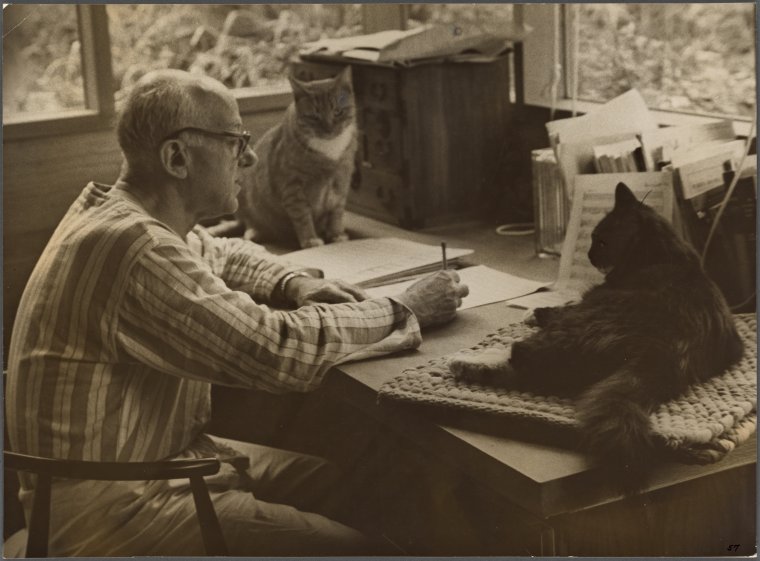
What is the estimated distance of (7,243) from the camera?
170 centimetres

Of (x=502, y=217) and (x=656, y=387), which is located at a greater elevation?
(x=502, y=217)

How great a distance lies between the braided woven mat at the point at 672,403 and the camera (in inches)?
53.0

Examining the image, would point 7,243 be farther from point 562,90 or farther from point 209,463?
point 562,90

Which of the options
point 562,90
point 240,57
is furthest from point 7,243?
point 562,90

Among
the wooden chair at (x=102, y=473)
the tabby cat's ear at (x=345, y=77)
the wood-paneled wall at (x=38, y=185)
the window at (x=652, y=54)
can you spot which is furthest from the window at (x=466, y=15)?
the wooden chair at (x=102, y=473)

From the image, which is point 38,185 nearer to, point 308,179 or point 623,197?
point 308,179

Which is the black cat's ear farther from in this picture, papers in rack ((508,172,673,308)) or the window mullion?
the window mullion

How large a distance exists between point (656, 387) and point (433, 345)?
0.38m

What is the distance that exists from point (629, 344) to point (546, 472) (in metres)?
0.28

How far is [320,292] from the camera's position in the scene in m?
1.76

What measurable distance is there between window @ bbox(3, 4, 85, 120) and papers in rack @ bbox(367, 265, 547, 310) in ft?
2.05

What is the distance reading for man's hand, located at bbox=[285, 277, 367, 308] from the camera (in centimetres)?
174

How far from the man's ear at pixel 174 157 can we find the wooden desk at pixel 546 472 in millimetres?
411

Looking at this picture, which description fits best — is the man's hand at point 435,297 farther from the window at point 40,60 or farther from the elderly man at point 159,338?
the window at point 40,60
